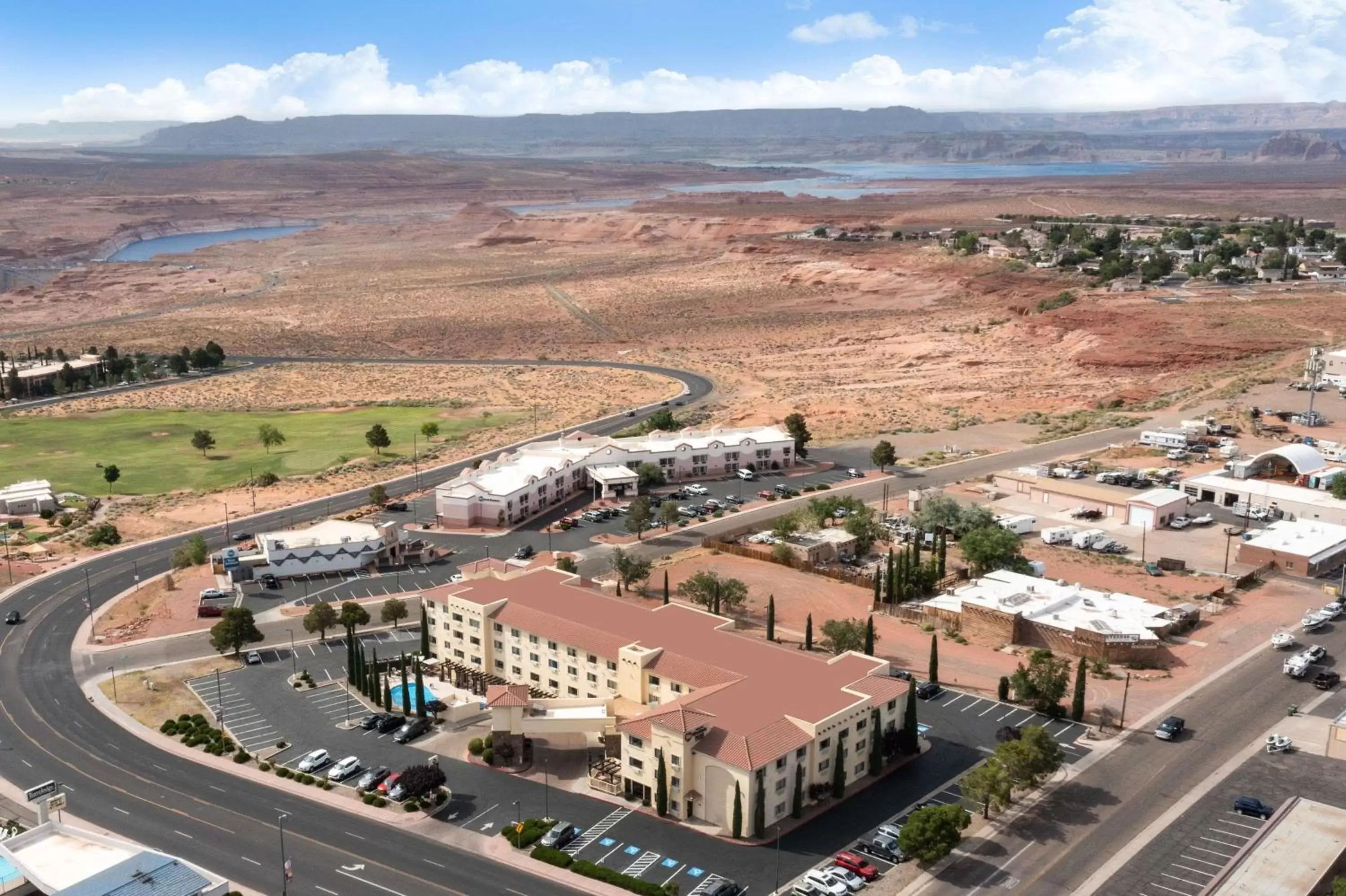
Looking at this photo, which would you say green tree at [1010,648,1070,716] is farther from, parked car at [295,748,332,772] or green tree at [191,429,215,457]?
green tree at [191,429,215,457]

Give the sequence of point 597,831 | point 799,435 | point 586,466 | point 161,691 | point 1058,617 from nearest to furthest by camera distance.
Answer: point 597,831 → point 161,691 → point 1058,617 → point 586,466 → point 799,435

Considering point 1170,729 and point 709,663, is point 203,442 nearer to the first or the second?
point 709,663

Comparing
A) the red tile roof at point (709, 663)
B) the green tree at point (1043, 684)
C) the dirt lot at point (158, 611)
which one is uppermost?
the red tile roof at point (709, 663)

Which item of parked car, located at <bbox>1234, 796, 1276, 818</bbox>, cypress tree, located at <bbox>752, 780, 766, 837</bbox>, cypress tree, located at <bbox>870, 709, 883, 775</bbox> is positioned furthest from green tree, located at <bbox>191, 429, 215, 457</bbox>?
parked car, located at <bbox>1234, 796, 1276, 818</bbox>

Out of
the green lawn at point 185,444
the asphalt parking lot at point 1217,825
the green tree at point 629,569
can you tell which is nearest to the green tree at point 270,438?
the green lawn at point 185,444

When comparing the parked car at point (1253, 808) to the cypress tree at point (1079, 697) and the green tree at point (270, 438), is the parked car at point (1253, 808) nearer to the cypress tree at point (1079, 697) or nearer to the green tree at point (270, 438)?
the cypress tree at point (1079, 697)

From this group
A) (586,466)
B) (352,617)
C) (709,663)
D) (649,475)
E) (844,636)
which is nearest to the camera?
(709,663)

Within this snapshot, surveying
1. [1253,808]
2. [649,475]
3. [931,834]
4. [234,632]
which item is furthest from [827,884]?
[649,475]
